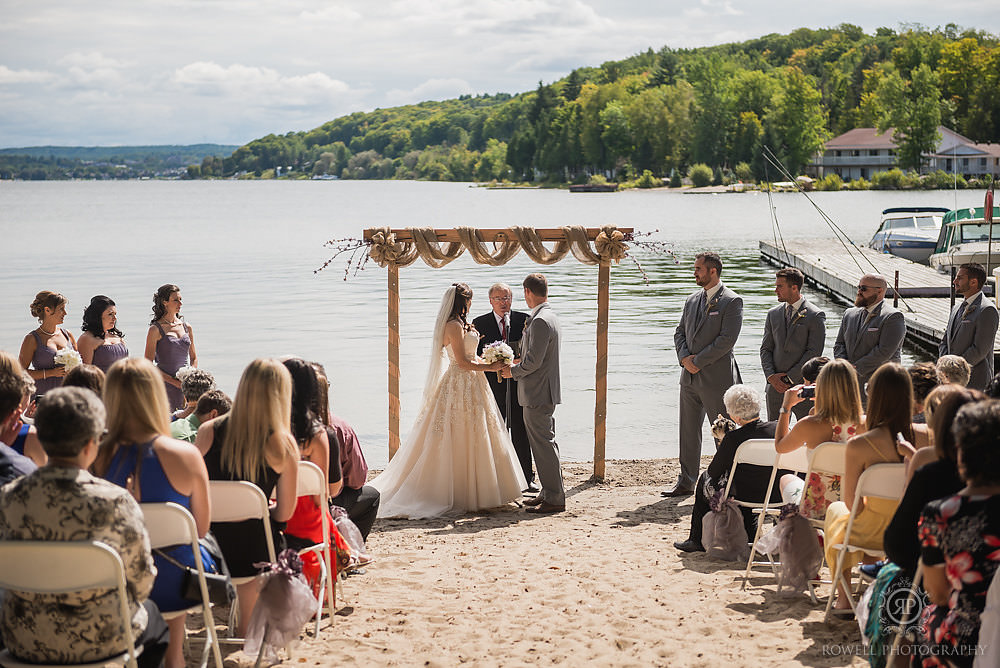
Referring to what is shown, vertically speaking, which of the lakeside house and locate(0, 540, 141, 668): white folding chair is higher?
the lakeside house

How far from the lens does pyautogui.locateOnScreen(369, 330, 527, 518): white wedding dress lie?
8125mm

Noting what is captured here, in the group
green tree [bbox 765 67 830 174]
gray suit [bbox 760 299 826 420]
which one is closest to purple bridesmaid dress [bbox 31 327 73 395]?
gray suit [bbox 760 299 826 420]

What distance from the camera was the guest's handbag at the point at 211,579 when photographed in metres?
4.06

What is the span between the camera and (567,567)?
6348mm

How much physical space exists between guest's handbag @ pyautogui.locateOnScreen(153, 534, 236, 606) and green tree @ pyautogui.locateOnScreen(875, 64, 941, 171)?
277 feet

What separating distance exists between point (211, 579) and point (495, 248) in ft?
18.8

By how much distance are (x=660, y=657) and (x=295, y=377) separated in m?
2.24

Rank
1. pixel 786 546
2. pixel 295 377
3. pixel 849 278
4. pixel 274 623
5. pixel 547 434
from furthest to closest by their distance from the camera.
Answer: pixel 849 278 → pixel 547 434 → pixel 786 546 → pixel 295 377 → pixel 274 623

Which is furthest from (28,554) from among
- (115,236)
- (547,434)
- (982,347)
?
(115,236)

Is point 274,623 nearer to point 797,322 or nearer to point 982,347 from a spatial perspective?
point 797,322

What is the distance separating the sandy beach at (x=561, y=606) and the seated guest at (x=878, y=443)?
22.5 inches

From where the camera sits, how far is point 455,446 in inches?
320

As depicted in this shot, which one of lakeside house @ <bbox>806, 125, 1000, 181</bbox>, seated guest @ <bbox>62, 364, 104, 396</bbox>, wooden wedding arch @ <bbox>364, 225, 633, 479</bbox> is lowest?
seated guest @ <bbox>62, 364, 104, 396</bbox>

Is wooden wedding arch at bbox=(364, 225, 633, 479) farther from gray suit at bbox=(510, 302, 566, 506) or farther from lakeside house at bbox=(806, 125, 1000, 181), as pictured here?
lakeside house at bbox=(806, 125, 1000, 181)
